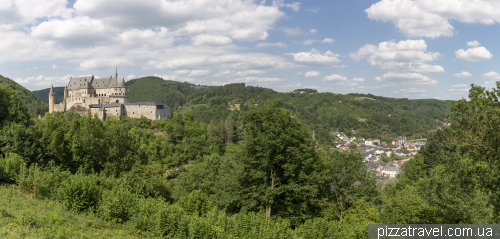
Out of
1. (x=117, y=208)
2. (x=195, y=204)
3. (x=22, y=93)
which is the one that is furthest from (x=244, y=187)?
(x=22, y=93)

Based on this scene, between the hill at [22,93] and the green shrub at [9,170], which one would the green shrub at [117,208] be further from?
the hill at [22,93]

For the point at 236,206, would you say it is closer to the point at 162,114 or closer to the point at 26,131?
the point at 26,131

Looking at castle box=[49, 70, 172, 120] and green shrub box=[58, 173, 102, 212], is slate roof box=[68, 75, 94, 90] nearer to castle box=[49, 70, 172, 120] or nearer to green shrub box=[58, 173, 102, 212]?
castle box=[49, 70, 172, 120]

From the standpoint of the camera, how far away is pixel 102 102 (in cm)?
8831

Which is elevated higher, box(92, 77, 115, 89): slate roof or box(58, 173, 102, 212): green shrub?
box(92, 77, 115, 89): slate roof

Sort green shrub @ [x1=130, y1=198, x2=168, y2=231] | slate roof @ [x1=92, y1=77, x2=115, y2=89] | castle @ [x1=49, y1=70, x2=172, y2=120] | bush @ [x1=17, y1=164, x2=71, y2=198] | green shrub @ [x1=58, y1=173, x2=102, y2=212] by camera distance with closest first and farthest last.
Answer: green shrub @ [x1=130, y1=198, x2=168, y2=231] < green shrub @ [x1=58, y1=173, x2=102, y2=212] < bush @ [x1=17, y1=164, x2=71, y2=198] < castle @ [x1=49, y1=70, x2=172, y2=120] < slate roof @ [x1=92, y1=77, x2=115, y2=89]

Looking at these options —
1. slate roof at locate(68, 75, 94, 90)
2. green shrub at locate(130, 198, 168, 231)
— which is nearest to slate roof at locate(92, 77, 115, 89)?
slate roof at locate(68, 75, 94, 90)

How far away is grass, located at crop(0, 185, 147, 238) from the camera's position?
8914 mm

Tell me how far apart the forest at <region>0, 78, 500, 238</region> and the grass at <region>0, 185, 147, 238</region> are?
0.15 feet

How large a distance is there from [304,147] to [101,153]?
2028 cm

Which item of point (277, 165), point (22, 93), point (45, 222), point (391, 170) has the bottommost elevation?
point (391, 170)

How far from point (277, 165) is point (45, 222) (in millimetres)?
13087

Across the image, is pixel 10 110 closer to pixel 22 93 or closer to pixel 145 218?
pixel 145 218

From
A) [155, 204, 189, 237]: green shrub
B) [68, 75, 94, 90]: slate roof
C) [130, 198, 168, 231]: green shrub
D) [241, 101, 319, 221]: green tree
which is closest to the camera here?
[155, 204, 189, 237]: green shrub
